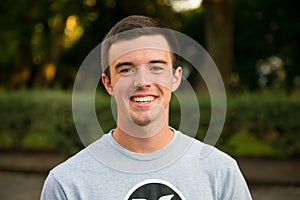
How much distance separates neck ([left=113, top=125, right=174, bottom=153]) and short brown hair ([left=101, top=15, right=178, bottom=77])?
0.23 m

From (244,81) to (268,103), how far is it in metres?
6.97

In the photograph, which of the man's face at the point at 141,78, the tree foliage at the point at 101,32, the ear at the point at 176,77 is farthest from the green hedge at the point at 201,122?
the man's face at the point at 141,78

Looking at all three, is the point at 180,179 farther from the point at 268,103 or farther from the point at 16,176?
the point at 16,176

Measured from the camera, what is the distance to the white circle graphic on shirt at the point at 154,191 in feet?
Answer: 5.89

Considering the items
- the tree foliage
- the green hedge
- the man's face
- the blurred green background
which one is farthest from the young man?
the tree foliage

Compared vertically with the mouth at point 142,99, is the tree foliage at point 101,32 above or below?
above

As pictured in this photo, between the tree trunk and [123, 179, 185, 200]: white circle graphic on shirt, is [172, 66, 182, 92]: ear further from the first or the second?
the tree trunk

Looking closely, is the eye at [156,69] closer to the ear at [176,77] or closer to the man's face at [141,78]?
the man's face at [141,78]

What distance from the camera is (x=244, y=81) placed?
15.6 m

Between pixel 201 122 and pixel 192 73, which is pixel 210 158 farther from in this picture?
pixel 192 73

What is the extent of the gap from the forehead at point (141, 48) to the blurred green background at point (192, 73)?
6687 millimetres

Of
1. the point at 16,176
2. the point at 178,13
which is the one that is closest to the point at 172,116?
the point at 16,176

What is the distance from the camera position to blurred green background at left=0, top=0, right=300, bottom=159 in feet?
28.9

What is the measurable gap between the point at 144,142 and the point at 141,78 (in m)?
0.25
